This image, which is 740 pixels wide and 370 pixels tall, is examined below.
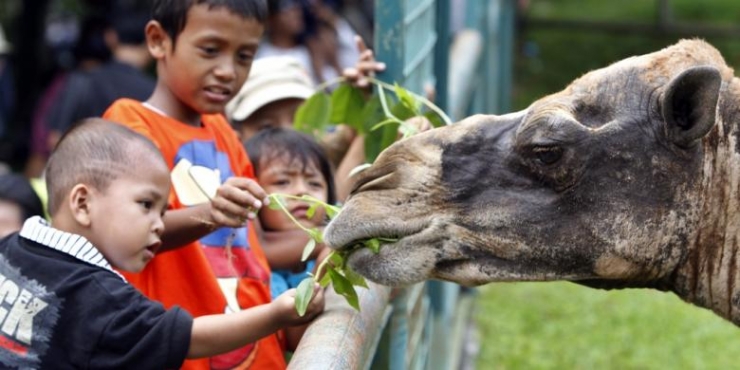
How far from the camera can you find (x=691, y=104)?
3.02m

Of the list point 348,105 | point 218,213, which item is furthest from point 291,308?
point 348,105

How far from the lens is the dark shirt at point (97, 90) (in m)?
7.05

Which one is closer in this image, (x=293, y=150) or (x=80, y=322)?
(x=80, y=322)

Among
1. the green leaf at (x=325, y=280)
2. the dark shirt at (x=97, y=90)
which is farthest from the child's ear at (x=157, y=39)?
the dark shirt at (x=97, y=90)

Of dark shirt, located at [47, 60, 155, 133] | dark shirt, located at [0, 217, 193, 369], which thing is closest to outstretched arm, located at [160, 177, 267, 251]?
dark shirt, located at [0, 217, 193, 369]

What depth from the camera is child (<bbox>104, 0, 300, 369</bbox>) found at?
3256 millimetres

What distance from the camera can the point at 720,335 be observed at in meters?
7.80

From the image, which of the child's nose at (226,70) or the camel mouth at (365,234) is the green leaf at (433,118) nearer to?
the child's nose at (226,70)

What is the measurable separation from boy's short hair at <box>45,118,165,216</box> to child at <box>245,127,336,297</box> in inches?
33.2

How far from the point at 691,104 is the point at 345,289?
89 cm

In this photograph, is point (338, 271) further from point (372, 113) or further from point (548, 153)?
point (372, 113)

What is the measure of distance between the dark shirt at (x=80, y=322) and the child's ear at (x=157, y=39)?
966 millimetres

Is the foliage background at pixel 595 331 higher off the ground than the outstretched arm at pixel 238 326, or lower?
lower

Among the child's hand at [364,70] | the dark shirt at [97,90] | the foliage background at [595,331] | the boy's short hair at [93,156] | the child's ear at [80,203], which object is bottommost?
the foliage background at [595,331]
